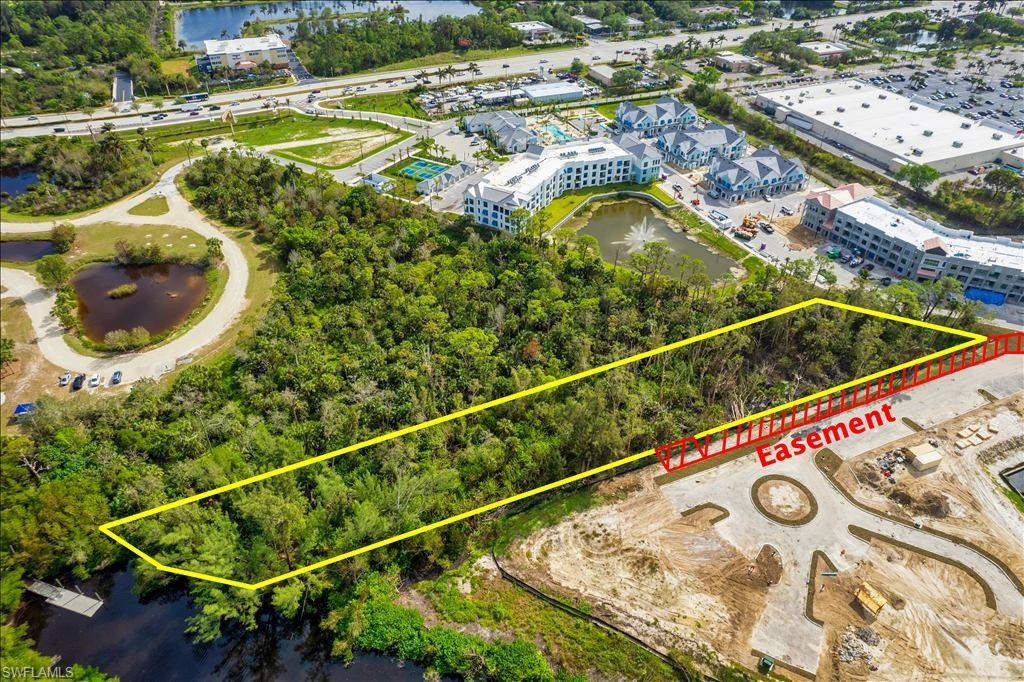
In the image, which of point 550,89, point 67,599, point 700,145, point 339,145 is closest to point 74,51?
point 339,145

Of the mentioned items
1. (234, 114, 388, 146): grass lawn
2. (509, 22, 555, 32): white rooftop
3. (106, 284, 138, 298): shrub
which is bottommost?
(106, 284, 138, 298): shrub

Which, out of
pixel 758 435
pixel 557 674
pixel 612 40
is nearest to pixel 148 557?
pixel 557 674

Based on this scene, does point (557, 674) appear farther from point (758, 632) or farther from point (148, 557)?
point (148, 557)

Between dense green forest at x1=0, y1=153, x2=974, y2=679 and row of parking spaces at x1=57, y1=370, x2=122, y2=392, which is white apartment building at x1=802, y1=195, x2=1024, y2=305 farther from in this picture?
row of parking spaces at x1=57, y1=370, x2=122, y2=392

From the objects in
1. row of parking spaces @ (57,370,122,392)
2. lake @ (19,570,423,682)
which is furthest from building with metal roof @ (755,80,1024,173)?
row of parking spaces @ (57,370,122,392)

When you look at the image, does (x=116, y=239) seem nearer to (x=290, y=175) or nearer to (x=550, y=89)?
(x=290, y=175)

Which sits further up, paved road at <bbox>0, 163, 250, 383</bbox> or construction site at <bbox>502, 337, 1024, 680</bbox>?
paved road at <bbox>0, 163, 250, 383</bbox>

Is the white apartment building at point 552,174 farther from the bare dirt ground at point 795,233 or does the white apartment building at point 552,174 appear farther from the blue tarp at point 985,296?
the blue tarp at point 985,296
